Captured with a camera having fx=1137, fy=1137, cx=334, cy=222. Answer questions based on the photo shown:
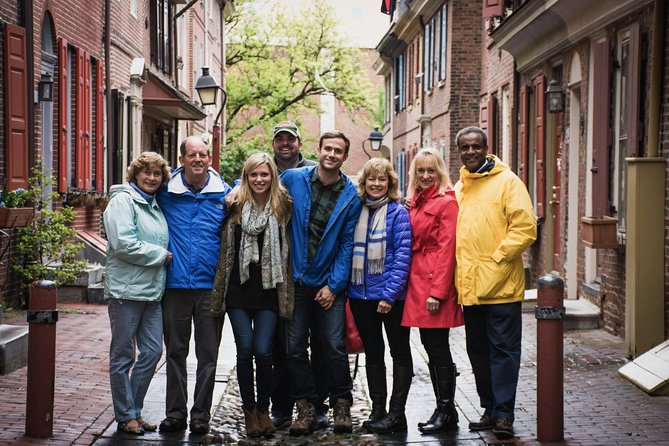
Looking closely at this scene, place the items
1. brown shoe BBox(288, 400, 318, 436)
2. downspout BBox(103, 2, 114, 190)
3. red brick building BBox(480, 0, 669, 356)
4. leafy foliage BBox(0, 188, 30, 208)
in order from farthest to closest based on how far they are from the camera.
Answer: downspout BBox(103, 2, 114, 190)
leafy foliage BBox(0, 188, 30, 208)
red brick building BBox(480, 0, 669, 356)
brown shoe BBox(288, 400, 318, 436)

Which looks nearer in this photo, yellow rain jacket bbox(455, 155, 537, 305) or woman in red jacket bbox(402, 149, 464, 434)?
yellow rain jacket bbox(455, 155, 537, 305)

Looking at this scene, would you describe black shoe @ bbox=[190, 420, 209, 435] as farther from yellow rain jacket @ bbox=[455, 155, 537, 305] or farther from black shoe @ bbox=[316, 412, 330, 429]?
yellow rain jacket @ bbox=[455, 155, 537, 305]

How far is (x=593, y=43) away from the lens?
13344 millimetres

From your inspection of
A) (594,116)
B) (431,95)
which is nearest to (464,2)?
(431,95)

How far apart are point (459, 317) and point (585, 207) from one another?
Result: 7.09 meters

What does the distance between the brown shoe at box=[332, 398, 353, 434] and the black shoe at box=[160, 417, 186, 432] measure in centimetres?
98

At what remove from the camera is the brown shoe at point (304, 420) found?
7098 mm

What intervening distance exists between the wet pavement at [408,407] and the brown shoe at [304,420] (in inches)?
2.4

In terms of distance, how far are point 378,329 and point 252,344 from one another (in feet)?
2.84

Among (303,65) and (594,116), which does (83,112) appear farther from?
(303,65)

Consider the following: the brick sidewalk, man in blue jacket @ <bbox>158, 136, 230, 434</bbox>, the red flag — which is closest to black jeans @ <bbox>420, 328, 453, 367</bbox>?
man in blue jacket @ <bbox>158, 136, 230, 434</bbox>

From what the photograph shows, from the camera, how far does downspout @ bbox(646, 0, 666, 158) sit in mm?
10312

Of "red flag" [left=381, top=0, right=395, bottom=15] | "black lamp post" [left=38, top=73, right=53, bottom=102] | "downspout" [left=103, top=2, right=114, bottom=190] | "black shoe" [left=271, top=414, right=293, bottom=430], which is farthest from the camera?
"red flag" [left=381, top=0, right=395, bottom=15]

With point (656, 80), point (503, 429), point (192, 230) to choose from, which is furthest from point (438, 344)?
point (656, 80)
